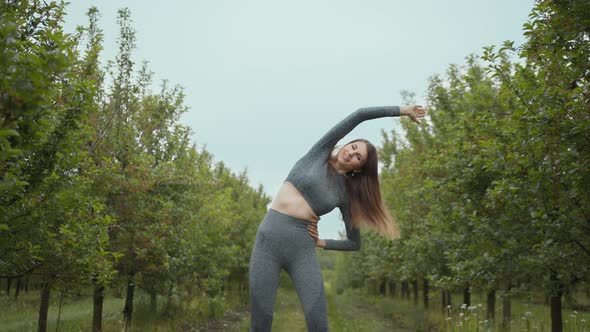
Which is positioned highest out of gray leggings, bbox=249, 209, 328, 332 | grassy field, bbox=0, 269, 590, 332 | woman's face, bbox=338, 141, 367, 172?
woman's face, bbox=338, 141, 367, 172

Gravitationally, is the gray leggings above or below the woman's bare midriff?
below

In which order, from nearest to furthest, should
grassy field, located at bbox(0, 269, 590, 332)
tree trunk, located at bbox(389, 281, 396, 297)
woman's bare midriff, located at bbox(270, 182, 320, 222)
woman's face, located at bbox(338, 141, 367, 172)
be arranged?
woman's bare midriff, located at bbox(270, 182, 320, 222)
woman's face, located at bbox(338, 141, 367, 172)
grassy field, located at bbox(0, 269, 590, 332)
tree trunk, located at bbox(389, 281, 396, 297)

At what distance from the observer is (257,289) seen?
137 inches

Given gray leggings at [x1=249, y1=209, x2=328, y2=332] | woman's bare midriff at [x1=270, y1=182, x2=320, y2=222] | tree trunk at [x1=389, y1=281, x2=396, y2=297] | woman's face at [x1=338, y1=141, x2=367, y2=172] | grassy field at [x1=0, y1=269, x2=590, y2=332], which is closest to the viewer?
gray leggings at [x1=249, y1=209, x2=328, y2=332]

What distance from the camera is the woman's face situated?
12.5 feet

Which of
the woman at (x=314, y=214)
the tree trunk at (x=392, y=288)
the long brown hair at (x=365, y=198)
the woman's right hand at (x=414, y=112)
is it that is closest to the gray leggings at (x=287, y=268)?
the woman at (x=314, y=214)

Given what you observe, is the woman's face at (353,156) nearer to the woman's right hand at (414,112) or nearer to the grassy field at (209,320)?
the woman's right hand at (414,112)

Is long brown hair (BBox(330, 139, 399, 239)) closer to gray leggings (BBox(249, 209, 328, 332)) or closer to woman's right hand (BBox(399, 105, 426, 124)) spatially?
woman's right hand (BBox(399, 105, 426, 124))

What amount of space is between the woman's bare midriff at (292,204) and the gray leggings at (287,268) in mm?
50

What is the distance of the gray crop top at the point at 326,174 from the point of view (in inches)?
144

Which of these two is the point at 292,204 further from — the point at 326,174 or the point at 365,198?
the point at 365,198

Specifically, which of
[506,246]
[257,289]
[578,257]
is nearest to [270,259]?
[257,289]

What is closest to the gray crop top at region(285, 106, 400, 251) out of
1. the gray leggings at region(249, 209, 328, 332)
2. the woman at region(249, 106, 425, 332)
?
the woman at region(249, 106, 425, 332)

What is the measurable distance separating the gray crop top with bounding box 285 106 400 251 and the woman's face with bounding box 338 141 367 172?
9cm
